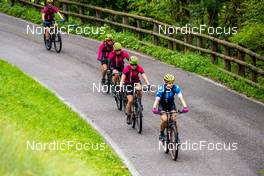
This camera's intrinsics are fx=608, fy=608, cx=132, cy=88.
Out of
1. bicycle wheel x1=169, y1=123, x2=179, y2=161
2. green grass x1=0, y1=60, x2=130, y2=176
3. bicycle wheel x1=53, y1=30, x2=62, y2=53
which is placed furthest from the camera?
bicycle wheel x1=53, y1=30, x2=62, y2=53

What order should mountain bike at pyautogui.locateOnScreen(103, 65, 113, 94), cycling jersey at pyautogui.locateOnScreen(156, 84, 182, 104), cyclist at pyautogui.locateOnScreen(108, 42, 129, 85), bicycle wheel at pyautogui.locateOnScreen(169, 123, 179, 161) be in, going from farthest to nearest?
1. mountain bike at pyautogui.locateOnScreen(103, 65, 113, 94)
2. cyclist at pyautogui.locateOnScreen(108, 42, 129, 85)
3. cycling jersey at pyautogui.locateOnScreen(156, 84, 182, 104)
4. bicycle wheel at pyautogui.locateOnScreen(169, 123, 179, 161)

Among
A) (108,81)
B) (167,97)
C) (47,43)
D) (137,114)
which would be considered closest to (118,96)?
(108,81)

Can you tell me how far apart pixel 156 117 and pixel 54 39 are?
28.3ft

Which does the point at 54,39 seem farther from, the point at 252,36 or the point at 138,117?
the point at 138,117

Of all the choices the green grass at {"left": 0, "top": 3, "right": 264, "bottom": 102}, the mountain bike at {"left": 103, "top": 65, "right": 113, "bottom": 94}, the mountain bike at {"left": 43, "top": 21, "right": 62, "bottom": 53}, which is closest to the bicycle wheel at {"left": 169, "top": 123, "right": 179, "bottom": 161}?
the mountain bike at {"left": 103, "top": 65, "right": 113, "bottom": 94}

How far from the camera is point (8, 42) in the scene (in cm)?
2745

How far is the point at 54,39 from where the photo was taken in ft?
82.2

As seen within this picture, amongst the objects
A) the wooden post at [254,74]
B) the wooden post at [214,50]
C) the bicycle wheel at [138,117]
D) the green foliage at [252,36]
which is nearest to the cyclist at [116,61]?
the bicycle wheel at [138,117]

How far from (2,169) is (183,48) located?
20538mm

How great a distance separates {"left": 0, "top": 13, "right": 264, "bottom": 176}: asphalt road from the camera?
14.4 m

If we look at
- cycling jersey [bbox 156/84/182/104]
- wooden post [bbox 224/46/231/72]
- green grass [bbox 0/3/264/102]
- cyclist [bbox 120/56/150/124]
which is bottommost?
green grass [bbox 0/3/264/102]

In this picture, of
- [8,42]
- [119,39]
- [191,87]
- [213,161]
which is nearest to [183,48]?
[119,39]

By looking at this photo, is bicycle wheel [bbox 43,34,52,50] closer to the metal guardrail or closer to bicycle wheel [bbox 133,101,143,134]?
the metal guardrail

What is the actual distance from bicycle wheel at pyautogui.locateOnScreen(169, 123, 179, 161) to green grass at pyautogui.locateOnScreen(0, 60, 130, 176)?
51.9 inches
